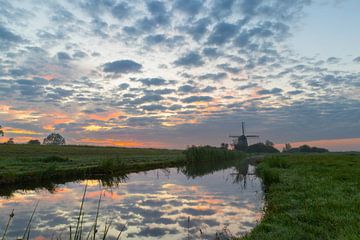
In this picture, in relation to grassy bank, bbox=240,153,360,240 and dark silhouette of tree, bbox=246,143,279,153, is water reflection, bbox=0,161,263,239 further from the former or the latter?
dark silhouette of tree, bbox=246,143,279,153

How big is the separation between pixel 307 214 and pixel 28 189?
16359mm

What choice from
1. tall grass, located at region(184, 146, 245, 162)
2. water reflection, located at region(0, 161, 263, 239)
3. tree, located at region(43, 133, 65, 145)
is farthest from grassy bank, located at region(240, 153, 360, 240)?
tree, located at region(43, 133, 65, 145)

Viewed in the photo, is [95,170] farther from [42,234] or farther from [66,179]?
[42,234]

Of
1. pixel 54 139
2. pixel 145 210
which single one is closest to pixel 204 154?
pixel 145 210

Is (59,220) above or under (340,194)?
under

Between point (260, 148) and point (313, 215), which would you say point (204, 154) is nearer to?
point (313, 215)

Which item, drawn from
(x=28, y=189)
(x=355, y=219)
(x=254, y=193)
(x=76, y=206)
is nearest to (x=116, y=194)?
(x=76, y=206)

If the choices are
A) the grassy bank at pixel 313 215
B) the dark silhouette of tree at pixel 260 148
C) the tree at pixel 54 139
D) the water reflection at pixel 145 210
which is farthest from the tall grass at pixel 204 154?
the tree at pixel 54 139

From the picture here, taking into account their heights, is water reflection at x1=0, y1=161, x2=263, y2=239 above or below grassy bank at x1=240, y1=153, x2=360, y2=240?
below

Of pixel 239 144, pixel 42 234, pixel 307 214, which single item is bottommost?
pixel 42 234

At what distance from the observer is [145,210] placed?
15.6m

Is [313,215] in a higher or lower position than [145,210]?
higher

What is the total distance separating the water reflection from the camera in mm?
11938

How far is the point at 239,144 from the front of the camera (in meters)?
122
